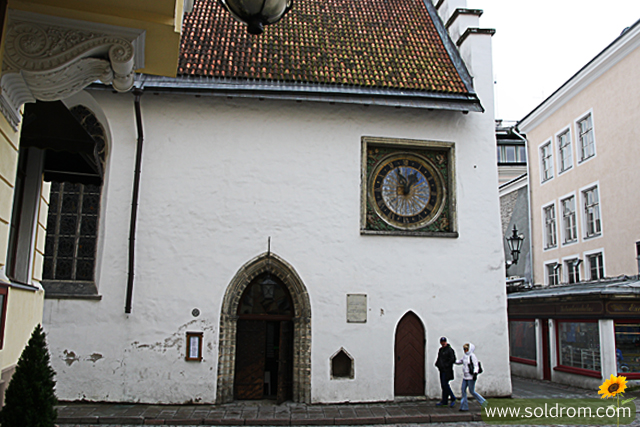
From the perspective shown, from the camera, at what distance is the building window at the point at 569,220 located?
20.7 meters

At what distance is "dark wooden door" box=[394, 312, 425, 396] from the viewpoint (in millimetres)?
12148

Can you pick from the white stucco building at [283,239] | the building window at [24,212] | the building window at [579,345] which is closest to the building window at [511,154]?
the building window at [579,345]

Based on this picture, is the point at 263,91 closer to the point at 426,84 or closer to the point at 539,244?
the point at 426,84

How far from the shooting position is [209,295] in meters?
11.8

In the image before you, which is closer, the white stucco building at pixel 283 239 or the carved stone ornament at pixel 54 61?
the carved stone ornament at pixel 54 61

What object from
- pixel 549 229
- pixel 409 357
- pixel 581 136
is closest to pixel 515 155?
pixel 549 229

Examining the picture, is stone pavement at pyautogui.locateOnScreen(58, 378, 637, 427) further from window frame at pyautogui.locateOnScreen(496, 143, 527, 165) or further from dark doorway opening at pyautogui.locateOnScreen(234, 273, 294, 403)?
window frame at pyautogui.locateOnScreen(496, 143, 527, 165)

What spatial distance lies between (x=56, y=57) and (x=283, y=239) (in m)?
8.35

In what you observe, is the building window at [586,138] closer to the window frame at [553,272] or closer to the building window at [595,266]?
the building window at [595,266]

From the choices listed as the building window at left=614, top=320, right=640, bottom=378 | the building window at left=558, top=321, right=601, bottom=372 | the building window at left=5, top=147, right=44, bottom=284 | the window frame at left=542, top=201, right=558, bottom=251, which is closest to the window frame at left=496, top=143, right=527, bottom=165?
the window frame at left=542, top=201, right=558, bottom=251

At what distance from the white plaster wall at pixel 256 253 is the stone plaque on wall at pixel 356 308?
4.6 inches

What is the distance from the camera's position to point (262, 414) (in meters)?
10.7

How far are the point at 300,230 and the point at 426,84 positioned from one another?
4.69 meters

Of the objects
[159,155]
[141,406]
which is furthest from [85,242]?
[141,406]
